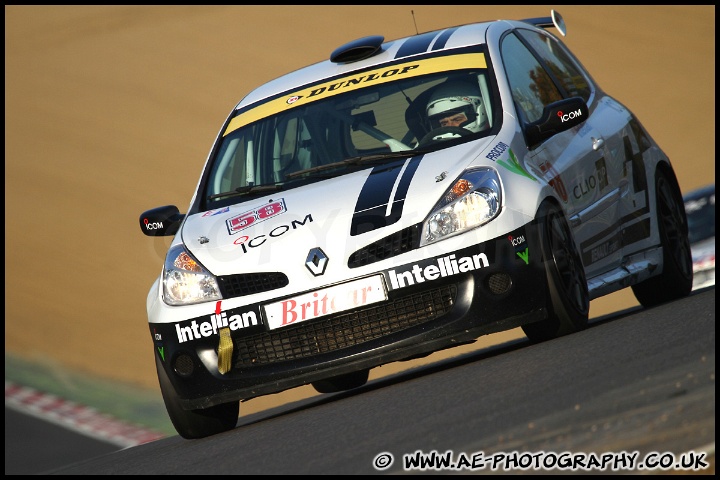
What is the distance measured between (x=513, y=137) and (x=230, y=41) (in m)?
21.8

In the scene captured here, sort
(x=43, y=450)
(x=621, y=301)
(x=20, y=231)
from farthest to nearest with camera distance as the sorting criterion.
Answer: (x=20, y=231)
(x=621, y=301)
(x=43, y=450)

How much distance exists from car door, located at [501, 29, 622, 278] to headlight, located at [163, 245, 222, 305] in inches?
67.2

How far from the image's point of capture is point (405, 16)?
28.8 metres

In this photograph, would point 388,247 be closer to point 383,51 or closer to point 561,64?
point 383,51

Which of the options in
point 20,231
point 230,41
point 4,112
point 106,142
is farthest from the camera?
point 230,41

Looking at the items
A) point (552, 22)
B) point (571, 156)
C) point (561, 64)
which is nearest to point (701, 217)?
point (552, 22)

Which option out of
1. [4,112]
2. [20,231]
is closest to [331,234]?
[20,231]

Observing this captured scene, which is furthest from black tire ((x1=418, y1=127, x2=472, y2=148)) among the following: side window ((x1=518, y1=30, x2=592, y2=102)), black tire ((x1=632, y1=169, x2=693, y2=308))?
black tire ((x1=632, y1=169, x2=693, y2=308))

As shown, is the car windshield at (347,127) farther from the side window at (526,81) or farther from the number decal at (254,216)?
the number decal at (254,216)

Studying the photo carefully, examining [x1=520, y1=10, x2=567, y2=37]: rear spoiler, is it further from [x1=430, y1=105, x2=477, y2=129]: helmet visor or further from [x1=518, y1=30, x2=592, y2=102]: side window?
[x1=430, y1=105, x2=477, y2=129]: helmet visor

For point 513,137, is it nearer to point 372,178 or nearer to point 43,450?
point 372,178

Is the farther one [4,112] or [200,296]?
[4,112]

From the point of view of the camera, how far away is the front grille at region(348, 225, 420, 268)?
6266 mm

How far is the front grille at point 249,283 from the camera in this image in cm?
643
